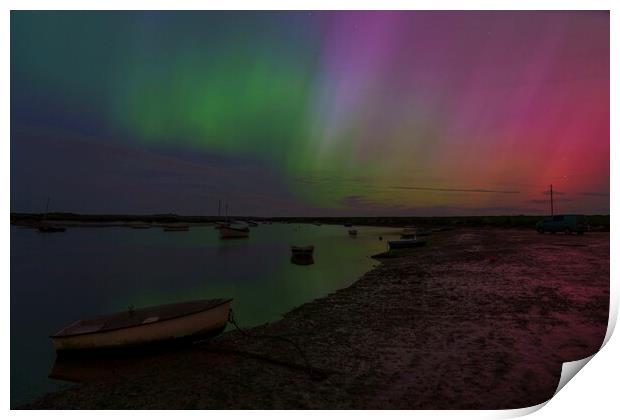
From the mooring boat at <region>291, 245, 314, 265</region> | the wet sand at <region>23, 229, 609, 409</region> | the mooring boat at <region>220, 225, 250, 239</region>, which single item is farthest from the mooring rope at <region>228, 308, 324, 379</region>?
the mooring boat at <region>220, 225, 250, 239</region>

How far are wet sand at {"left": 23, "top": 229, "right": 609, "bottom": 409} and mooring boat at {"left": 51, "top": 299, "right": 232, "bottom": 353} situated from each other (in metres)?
0.37

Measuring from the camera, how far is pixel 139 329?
27.4 ft

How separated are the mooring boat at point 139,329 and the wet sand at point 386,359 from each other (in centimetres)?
37

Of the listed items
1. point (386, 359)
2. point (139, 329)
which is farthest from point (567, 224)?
point (139, 329)

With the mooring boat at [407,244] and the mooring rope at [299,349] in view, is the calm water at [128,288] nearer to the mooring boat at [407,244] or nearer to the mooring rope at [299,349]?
the mooring rope at [299,349]

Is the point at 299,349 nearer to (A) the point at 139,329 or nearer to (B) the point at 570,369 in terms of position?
(A) the point at 139,329

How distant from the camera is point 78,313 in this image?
16.2 metres

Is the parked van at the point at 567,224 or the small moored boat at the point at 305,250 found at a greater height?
the parked van at the point at 567,224

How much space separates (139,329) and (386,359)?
212 inches

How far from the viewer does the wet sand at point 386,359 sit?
5762 millimetres

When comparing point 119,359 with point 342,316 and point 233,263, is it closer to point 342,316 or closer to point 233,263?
point 342,316

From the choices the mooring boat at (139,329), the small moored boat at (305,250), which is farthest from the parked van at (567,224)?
the mooring boat at (139,329)

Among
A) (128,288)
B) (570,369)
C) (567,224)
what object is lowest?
(128,288)
